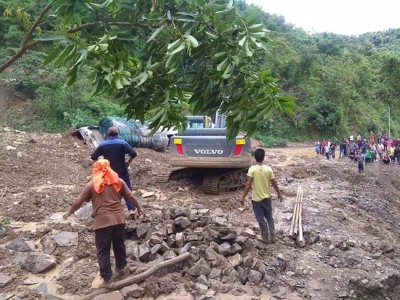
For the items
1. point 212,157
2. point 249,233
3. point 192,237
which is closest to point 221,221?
point 249,233

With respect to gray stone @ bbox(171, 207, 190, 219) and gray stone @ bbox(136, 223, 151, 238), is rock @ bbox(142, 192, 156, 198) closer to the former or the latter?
gray stone @ bbox(171, 207, 190, 219)

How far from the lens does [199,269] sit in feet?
17.8

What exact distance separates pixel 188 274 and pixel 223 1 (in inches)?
139

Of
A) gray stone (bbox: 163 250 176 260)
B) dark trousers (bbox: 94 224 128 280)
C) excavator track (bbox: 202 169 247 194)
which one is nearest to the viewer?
dark trousers (bbox: 94 224 128 280)

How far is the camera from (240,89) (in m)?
2.92

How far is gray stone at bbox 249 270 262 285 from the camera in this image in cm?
542

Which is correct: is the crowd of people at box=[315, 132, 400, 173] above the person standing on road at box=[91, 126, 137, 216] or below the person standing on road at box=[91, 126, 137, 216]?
below

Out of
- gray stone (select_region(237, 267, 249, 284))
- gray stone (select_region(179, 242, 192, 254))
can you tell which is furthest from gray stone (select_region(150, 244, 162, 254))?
gray stone (select_region(237, 267, 249, 284))

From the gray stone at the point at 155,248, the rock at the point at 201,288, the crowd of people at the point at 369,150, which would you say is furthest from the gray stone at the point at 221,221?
the crowd of people at the point at 369,150

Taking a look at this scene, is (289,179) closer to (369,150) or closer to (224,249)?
(224,249)

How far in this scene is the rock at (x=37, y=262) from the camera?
5375 mm

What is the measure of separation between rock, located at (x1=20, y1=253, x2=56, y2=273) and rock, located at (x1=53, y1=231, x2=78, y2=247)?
0.44 metres

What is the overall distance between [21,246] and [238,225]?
3.21 meters

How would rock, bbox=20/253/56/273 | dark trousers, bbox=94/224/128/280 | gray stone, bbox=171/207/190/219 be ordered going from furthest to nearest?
gray stone, bbox=171/207/190/219 < rock, bbox=20/253/56/273 < dark trousers, bbox=94/224/128/280
